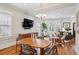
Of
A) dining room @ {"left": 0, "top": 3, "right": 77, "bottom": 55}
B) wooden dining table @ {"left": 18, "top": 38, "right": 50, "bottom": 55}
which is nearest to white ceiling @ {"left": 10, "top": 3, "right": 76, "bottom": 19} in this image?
dining room @ {"left": 0, "top": 3, "right": 77, "bottom": 55}

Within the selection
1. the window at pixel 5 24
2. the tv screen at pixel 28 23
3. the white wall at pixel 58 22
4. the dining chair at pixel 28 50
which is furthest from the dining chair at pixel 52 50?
the window at pixel 5 24

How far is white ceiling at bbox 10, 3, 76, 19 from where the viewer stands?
2.25 metres

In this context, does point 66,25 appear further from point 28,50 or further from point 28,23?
point 28,50

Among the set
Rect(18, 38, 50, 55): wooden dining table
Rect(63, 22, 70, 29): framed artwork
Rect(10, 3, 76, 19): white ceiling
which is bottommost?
Rect(18, 38, 50, 55): wooden dining table

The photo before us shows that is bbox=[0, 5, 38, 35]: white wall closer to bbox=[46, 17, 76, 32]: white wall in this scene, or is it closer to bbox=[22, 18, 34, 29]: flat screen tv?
bbox=[22, 18, 34, 29]: flat screen tv

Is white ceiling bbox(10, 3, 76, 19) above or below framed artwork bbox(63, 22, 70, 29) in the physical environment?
above

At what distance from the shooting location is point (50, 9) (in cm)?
229

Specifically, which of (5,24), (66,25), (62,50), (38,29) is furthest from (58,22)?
(5,24)

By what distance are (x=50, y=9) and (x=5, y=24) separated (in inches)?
37.5

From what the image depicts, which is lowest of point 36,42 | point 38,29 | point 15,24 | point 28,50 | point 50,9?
point 28,50

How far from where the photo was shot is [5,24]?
2.23 m

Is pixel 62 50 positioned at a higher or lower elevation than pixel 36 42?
lower

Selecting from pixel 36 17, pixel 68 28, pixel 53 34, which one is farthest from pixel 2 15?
pixel 68 28

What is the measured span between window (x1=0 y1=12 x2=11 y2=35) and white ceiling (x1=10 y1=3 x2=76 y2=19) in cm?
28
